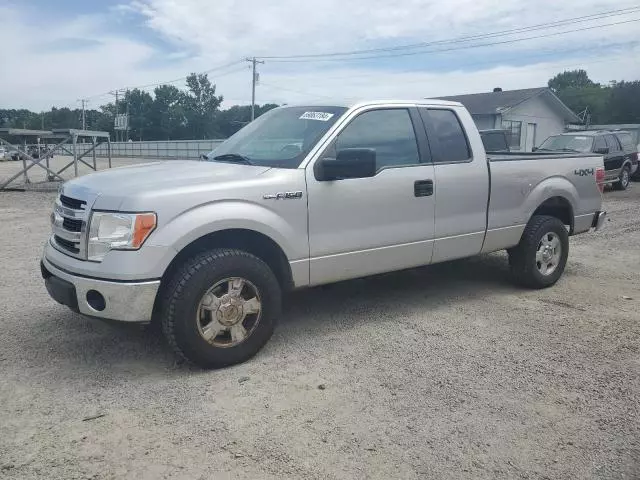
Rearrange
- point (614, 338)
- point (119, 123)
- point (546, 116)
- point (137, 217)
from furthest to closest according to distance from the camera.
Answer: point (119, 123)
point (546, 116)
point (614, 338)
point (137, 217)

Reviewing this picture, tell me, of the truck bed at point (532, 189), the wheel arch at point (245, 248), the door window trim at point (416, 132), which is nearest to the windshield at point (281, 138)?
the door window trim at point (416, 132)

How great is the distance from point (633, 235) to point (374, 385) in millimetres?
7584

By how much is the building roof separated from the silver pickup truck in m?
26.2

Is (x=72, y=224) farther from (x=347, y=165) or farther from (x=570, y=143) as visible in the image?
(x=570, y=143)

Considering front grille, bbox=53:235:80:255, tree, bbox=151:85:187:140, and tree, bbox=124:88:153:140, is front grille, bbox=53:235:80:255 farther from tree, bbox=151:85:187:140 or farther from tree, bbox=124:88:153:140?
tree, bbox=124:88:153:140

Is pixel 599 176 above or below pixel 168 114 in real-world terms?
below

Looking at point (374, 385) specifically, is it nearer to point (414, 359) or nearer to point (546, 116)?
point (414, 359)

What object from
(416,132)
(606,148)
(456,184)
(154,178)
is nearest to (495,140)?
A: (456,184)

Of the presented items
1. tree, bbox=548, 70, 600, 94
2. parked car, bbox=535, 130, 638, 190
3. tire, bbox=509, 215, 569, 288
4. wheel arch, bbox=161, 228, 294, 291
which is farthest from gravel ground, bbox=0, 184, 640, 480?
tree, bbox=548, 70, 600, 94

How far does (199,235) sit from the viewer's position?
3.70 m

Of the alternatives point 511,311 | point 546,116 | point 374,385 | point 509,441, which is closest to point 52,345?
point 374,385

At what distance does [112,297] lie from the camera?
3.52 metres

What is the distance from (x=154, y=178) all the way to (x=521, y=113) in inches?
1234

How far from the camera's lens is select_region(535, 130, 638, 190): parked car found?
635 inches
